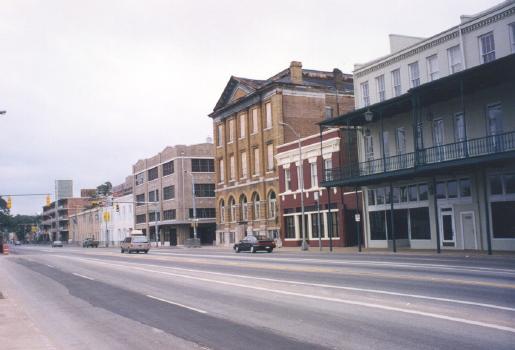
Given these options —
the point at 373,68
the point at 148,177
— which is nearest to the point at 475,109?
the point at 373,68

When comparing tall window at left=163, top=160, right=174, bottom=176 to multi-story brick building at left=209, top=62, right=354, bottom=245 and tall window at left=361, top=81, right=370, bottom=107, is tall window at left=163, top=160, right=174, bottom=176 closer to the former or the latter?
multi-story brick building at left=209, top=62, right=354, bottom=245

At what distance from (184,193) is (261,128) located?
25.7 metres

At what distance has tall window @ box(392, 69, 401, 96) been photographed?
39.1 meters

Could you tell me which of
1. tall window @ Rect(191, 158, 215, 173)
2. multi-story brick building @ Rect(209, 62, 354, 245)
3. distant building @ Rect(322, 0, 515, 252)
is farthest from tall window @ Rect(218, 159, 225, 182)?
distant building @ Rect(322, 0, 515, 252)

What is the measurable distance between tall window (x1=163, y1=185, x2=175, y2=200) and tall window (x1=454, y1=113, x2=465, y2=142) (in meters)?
55.6

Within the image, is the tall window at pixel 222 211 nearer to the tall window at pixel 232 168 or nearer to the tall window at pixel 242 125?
the tall window at pixel 232 168

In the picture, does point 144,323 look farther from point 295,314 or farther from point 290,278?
point 290,278

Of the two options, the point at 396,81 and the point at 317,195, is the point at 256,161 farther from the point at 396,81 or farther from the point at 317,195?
the point at 396,81

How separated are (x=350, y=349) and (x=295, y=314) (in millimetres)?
3370

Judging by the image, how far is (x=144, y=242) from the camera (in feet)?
177

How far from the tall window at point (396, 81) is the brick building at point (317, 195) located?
4405 mm

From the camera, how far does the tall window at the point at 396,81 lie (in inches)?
1539

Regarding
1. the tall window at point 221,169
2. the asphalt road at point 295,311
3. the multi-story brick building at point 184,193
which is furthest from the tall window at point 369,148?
the multi-story brick building at point 184,193

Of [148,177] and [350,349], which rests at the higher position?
[148,177]
